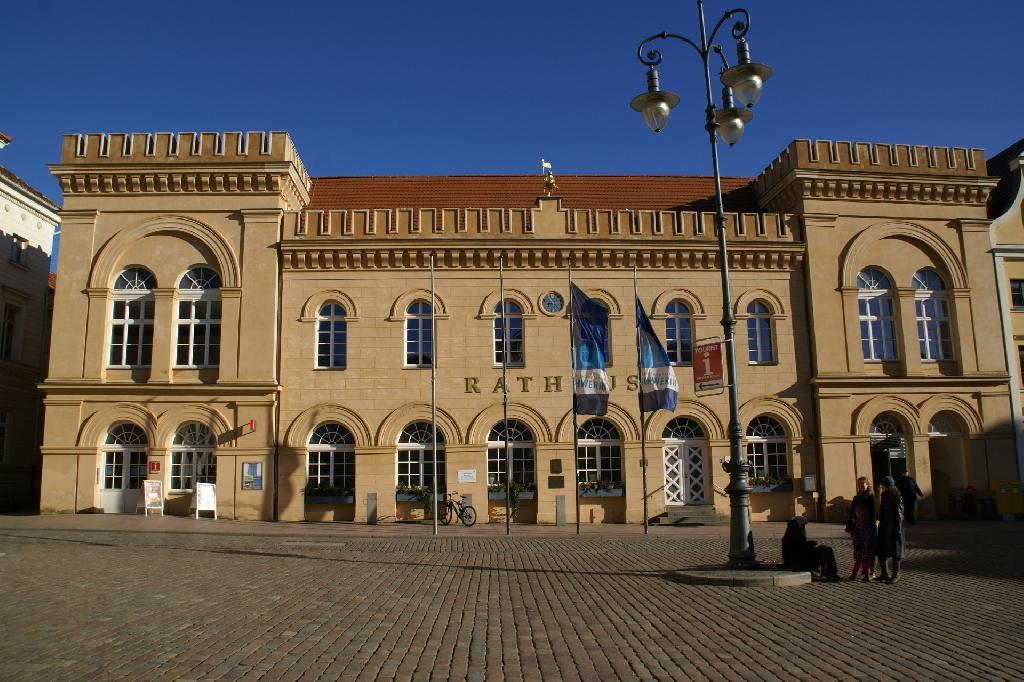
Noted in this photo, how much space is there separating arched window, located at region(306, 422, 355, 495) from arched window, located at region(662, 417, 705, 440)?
33.5 feet

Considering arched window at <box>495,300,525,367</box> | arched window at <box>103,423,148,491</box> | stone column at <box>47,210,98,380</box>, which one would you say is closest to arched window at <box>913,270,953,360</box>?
arched window at <box>495,300,525,367</box>

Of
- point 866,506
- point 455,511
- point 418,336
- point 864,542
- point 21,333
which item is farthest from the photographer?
point 21,333

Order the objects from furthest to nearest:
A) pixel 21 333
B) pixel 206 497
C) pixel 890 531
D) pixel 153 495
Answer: pixel 21 333, pixel 206 497, pixel 153 495, pixel 890 531

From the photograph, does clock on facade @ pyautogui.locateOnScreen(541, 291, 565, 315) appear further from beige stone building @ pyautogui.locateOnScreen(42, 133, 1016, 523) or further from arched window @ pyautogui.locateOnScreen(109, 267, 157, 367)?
arched window @ pyautogui.locateOnScreen(109, 267, 157, 367)

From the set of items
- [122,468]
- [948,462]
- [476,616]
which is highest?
[122,468]

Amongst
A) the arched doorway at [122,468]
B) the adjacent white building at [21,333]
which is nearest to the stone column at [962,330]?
the arched doorway at [122,468]

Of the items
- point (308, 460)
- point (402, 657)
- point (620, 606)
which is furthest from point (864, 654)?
point (308, 460)

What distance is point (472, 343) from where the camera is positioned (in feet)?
87.9

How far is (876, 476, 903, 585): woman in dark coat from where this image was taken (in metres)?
12.6

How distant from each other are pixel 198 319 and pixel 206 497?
5.80 metres

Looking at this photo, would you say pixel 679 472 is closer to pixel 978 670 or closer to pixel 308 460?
pixel 308 460

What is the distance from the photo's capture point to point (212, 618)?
9.79 m

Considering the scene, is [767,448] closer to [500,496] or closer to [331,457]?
[500,496]

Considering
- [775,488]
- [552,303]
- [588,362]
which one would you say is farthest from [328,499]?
[775,488]
